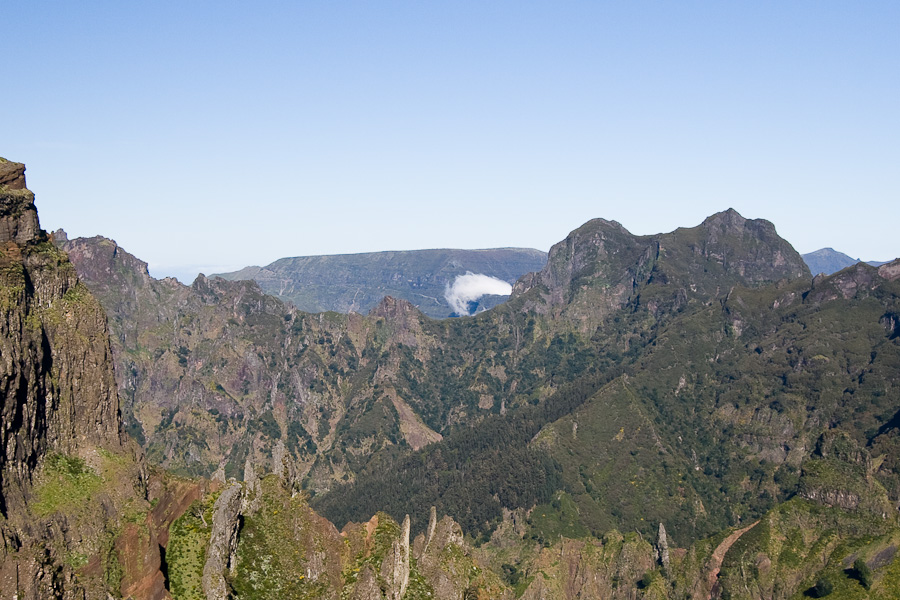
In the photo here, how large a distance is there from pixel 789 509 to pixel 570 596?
162 feet

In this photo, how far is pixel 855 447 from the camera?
18562 cm

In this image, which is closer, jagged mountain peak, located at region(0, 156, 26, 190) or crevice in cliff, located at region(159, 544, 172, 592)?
crevice in cliff, located at region(159, 544, 172, 592)

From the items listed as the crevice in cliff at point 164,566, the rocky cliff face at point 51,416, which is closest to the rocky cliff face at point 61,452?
the rocky cliff face at point 51,416


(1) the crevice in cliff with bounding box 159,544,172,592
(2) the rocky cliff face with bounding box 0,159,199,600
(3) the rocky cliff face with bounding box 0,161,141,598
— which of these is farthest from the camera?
(1) the crevice in cliff with bounding box 159,544,172,592

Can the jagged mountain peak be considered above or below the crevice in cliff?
above

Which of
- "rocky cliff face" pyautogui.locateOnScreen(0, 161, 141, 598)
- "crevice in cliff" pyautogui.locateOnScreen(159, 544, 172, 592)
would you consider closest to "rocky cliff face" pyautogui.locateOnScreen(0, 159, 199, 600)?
"rocky cliff face" pyautogui.locateOnScreen(0, 161, 141, 598)

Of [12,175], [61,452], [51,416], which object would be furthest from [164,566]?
[12,175]

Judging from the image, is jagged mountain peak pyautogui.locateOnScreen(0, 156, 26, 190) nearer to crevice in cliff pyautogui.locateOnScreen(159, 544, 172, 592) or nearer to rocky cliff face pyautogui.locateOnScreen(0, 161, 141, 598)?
rocky cliff face pyautogui.locateOnScreen(0, 161, 141, 598)

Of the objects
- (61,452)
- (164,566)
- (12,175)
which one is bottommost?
(164,566)

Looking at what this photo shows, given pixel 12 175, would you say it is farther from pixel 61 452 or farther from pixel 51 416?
pixel 61 452

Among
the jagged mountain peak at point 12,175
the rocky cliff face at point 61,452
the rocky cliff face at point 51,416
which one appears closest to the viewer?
the rocky cliff face at point 61,452

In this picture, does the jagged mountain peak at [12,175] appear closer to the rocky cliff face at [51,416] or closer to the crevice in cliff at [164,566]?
the rocky cliff face at [51,416]

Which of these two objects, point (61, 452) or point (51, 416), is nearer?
point (51, 416)

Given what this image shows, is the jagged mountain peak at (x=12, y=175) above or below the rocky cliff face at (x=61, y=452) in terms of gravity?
above
